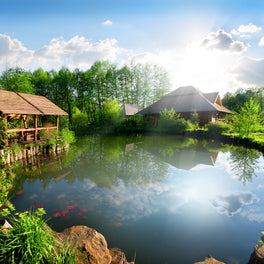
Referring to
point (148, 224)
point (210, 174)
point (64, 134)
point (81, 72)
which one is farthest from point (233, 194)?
point (81, 72)

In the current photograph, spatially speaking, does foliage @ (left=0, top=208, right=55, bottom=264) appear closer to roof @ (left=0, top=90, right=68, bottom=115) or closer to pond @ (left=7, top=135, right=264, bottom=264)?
pond @ (left=7, top=135, right=264, bottom=264)

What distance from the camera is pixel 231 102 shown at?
5181 centimetres

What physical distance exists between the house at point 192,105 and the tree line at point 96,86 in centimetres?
1320

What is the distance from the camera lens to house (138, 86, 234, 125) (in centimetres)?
2889

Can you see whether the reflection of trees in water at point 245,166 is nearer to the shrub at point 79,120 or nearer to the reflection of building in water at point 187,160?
the reflection of building in water at point 187,160

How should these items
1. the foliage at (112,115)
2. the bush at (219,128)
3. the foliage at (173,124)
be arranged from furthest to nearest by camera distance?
the foliage at (112,115) → the foliage at (173,124) → the bush at (219,128)

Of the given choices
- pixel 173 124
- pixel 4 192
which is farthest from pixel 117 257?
pixel 173 124

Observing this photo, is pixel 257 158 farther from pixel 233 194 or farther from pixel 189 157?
pixel 233 194

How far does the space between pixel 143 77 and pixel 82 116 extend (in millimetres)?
22173

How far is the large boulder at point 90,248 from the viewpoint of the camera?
262 centimetres

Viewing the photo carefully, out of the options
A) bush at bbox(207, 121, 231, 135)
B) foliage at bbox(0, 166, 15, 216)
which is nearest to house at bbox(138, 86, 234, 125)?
bush at bbox(207, 121, 231, 135)

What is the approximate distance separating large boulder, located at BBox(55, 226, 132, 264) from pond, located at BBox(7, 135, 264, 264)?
89cm

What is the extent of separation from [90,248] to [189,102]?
32.3 metres

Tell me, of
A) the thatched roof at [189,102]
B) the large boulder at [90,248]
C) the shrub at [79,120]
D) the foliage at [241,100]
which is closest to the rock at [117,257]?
the large boulder at [90,248]
